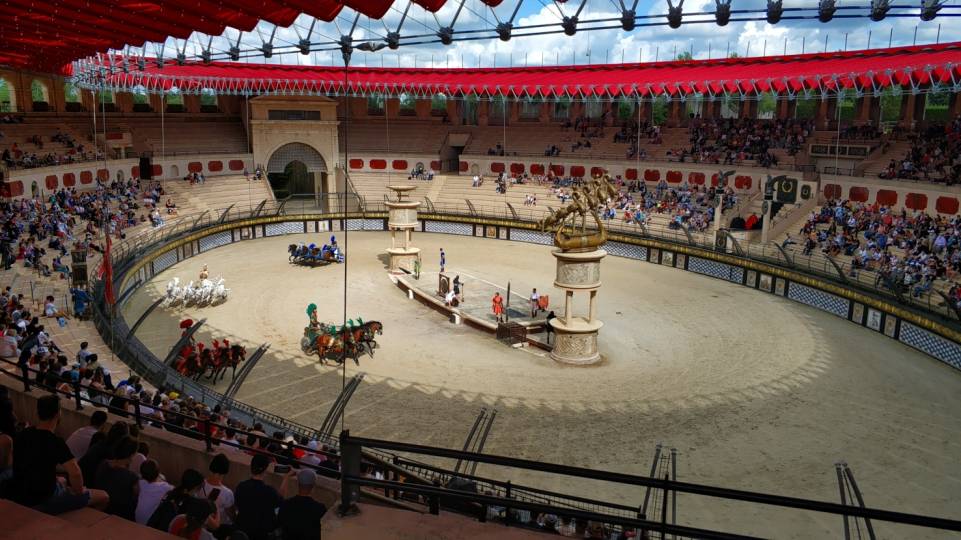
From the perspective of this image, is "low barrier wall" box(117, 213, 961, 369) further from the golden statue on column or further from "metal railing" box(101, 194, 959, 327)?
the golden statue on column

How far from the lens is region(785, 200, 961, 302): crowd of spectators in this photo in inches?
1059

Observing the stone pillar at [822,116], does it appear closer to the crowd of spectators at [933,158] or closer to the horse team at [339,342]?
the crowd of spectators at [933,158]

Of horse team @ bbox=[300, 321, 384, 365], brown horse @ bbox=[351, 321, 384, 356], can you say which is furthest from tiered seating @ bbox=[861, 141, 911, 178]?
horse team @ bbox=[300, 321, 384, 365]

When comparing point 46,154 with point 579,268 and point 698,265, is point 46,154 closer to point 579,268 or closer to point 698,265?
point 579,268

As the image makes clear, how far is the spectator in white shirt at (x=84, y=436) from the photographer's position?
698 centimetres

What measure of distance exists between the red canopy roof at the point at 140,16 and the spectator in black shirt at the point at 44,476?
46.3 feet

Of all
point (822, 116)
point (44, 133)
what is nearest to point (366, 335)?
point (44, 133)

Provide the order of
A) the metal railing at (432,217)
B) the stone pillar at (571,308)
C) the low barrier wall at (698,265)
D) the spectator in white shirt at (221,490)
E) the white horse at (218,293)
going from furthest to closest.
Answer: the white horse at (218,293), the low barrier wall at (698,265), the stone pillar at (571,308), the metal railing at (432,217), the spectator in white shirt at (221,490)

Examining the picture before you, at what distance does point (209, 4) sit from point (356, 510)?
1726cm

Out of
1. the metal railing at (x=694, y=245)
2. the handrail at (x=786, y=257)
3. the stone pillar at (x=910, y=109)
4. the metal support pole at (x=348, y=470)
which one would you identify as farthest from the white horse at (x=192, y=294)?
the stone pillar at (x=910, y=109)

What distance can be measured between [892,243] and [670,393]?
18.7m

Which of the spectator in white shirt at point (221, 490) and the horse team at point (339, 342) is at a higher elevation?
the spectator in white shirt at point (221, 490)

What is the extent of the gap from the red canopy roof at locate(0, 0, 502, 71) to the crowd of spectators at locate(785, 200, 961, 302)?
67.0ft

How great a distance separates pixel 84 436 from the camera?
707 cm
